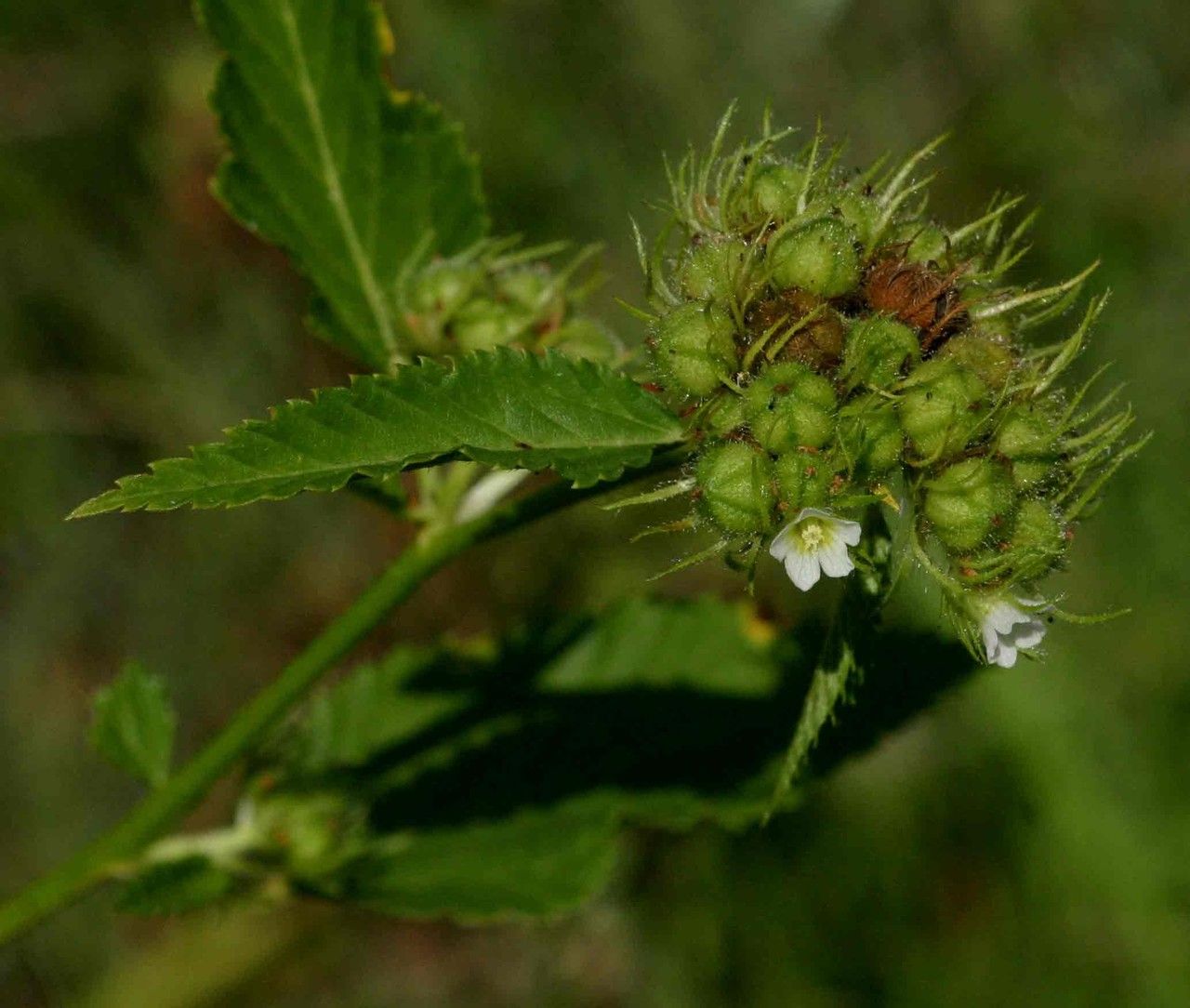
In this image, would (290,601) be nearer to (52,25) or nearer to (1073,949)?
(52,25)

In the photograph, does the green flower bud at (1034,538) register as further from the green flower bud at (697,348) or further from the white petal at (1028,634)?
the green flower bud at (697,348)

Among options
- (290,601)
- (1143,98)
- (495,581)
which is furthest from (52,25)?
(1143,98)

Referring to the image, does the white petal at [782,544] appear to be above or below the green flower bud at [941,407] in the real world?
below

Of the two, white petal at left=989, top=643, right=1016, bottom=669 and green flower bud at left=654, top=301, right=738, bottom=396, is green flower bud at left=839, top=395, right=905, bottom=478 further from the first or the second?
white petal at left=989, top=643, right=1016, bottom=669

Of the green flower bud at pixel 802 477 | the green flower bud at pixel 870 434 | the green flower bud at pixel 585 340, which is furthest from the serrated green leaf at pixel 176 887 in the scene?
the green flower bud at pixel 870 434

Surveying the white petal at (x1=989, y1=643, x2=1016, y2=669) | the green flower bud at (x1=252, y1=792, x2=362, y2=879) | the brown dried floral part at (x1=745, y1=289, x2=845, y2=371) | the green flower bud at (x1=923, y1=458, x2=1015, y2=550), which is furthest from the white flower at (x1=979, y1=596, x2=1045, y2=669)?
the green flower bud at (x1=252, y1=792, x2=362, y2=879)

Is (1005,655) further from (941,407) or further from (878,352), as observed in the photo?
(878,352)

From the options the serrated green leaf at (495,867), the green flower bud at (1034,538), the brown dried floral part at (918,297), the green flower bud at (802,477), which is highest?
the brown dried floral part at (918,297)

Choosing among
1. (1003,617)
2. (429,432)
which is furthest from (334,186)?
(1003,617)
